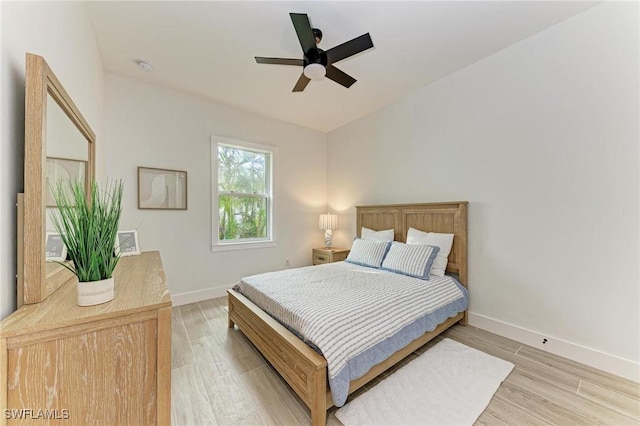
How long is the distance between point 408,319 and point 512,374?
87 cm

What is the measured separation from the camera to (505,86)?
247 centimetres

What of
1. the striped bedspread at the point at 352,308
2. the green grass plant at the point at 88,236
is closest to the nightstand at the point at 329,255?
the striped bedspread at the point at 352,308

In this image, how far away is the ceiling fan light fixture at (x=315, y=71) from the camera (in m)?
2.01

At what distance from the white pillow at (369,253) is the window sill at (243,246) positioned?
147 centimetres

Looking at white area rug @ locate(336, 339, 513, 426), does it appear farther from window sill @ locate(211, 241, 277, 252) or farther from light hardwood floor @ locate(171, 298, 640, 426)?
window sill @ locate(211, 241, 277, 252)

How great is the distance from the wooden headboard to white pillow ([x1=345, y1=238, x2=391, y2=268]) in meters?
0.42

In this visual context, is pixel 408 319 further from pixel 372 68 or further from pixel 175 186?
pixel 175 186

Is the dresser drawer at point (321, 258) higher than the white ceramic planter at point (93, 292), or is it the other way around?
the white ceramic planter at point (93, 292)

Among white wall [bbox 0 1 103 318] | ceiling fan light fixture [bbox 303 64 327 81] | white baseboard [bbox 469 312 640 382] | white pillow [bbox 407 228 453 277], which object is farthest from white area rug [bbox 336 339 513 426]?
ceiling fan light fixture [bbox 303 64 327 81]

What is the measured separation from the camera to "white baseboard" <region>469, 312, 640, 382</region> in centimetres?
183

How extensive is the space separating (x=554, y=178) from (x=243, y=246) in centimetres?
373

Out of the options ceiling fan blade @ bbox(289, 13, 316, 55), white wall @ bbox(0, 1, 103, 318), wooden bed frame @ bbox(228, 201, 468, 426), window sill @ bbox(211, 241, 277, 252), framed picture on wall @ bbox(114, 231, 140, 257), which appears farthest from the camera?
window sill @ bbox(211, 241, 277, 252)

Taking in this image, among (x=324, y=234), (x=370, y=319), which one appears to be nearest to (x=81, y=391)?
(x=370, y=319)

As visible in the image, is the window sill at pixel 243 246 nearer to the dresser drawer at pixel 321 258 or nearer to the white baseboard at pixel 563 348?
the dresser drawer at pixel 321 258
